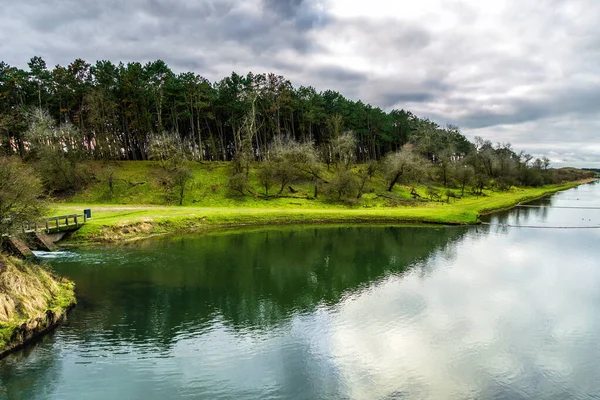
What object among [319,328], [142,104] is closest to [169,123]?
[142,104]

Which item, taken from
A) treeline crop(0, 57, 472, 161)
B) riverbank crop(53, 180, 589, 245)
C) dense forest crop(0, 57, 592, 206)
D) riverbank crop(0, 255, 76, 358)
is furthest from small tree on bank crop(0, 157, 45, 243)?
treeline crop(0, 57, 472, 161)

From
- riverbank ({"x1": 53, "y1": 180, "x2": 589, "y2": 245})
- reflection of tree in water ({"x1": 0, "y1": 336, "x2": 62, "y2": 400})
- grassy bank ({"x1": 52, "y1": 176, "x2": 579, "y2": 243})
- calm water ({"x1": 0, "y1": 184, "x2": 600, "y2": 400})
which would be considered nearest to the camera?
reflection of tree in water ({"x1": 0, "y1": 336, "x2": 62, "y2": 400})

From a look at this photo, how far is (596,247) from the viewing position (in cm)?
5128

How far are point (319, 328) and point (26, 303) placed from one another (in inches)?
752

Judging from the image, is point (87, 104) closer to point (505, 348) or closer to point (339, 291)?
point (339, 291)

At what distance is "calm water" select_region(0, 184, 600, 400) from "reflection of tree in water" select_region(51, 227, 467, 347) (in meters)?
0.19

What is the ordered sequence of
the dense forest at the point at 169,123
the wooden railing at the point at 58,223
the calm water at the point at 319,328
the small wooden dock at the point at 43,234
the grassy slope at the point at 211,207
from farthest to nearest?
1. the dense forest at the point at 169,123
2. the grassy slope at the point at 211,207
3. the wooden railing at the point at 58,223
4. the small wooden dock at the point at 43,234
5. the calm water at the point at 319,328

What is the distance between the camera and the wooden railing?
4578 cm

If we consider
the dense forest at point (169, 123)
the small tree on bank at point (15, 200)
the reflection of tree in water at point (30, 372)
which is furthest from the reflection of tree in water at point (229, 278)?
the dense forest at point (169, 123)

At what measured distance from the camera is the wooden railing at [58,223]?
1802 inches

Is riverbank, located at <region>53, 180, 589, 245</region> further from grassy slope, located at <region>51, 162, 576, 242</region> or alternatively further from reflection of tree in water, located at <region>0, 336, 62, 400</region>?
reflection of tree in water, located at <region>0, 336, 62, 400</region>

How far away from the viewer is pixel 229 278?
121 ft

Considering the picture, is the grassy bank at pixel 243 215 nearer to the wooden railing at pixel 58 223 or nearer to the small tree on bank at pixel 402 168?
the wooden railing at pixel 58 223

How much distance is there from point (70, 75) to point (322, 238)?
A: 75.9 metres
